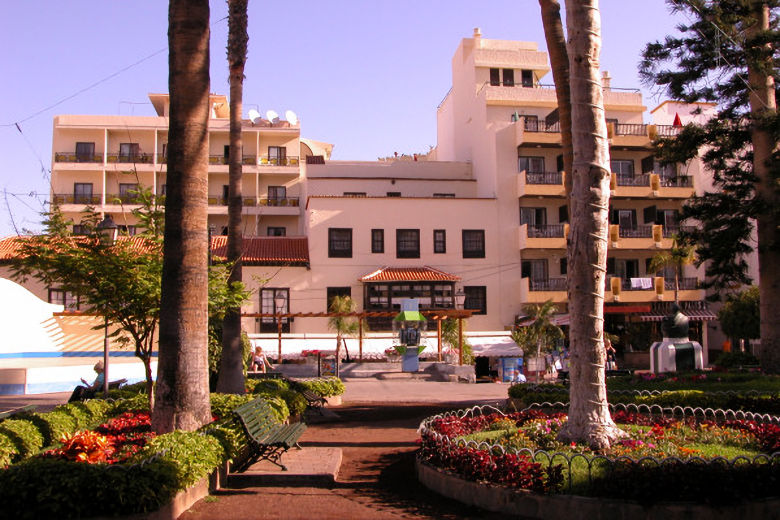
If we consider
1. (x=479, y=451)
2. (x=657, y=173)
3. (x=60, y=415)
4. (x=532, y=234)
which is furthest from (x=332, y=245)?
(x=479, y=451)

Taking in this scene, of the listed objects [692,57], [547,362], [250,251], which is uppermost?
[692,57]

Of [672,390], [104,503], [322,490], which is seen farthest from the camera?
[672,390]

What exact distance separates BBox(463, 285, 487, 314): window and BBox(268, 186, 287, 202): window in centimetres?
1642

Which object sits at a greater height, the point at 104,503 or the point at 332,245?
the point at 332,245

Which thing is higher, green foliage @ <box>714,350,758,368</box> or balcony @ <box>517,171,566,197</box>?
balcony @ <box>517,171,566,197</box>

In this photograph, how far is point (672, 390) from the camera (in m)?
15.1

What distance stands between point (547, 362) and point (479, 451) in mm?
27054

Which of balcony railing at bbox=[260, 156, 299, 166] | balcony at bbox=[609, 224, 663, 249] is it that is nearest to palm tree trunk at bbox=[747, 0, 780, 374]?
balcony at bbox=[609, 224, 663, 249]

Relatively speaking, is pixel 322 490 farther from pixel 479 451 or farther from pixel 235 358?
pixel 235 358

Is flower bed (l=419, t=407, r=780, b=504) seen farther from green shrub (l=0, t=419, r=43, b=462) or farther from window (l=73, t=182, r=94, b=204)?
window (l=73, t=182, r=94, b=204)

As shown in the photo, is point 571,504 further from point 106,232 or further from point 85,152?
point 85,152

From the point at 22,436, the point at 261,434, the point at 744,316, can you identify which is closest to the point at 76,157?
the point at 744,316

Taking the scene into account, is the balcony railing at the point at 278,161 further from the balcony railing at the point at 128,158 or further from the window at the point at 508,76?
the window at the point at 508,76

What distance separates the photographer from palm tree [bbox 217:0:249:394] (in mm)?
15117
